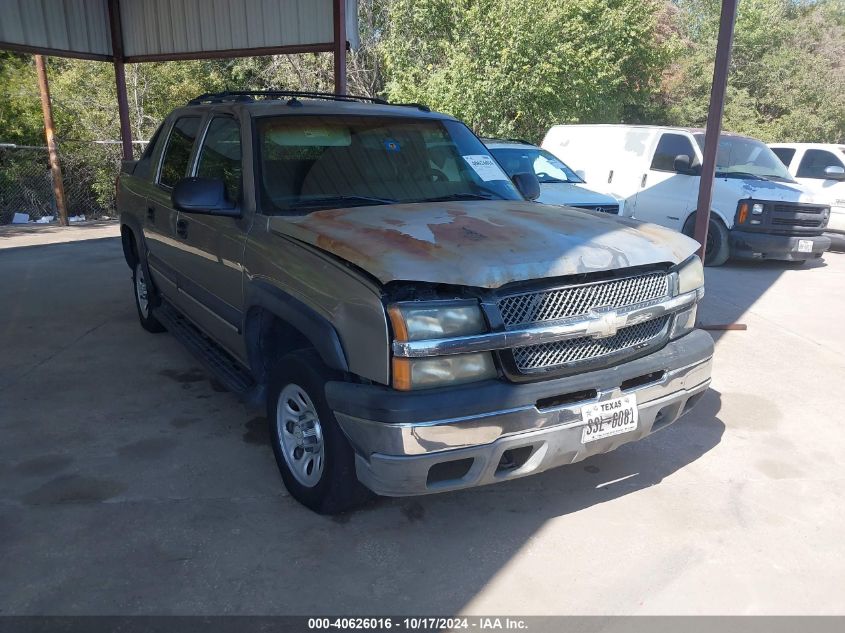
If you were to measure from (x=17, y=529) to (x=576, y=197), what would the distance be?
21.6ft

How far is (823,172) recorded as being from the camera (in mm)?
11852

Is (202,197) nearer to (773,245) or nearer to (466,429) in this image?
(466,429)

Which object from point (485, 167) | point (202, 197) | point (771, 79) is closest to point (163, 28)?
point (485, 167)

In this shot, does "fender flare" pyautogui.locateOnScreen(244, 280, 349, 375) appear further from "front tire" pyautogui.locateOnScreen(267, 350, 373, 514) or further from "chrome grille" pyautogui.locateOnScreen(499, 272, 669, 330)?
"chrome grille" pyautogui.locateOnScreen(499, 272, 669, 330)

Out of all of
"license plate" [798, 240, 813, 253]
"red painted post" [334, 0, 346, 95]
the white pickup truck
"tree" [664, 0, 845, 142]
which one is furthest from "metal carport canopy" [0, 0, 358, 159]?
"tree" [664, 0, 845, 142]

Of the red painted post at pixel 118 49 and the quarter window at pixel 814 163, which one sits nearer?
the red painted post at pixel 118 49

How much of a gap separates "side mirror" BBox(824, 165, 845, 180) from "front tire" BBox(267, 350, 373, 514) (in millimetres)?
10948

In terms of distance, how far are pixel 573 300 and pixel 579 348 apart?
0.21 metres

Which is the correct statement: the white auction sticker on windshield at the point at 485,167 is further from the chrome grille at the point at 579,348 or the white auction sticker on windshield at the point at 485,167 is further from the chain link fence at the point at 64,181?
the chain link fence at the point at 64,181

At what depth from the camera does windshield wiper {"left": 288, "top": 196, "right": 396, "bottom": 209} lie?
3.79 m

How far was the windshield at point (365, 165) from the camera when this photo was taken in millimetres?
3877

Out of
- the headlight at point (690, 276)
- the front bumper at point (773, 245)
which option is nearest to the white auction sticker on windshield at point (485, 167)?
the headlight at point (690, 276)

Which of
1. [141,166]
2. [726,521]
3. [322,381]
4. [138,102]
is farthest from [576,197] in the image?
[138,102]

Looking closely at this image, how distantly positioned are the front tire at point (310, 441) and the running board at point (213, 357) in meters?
0.26
